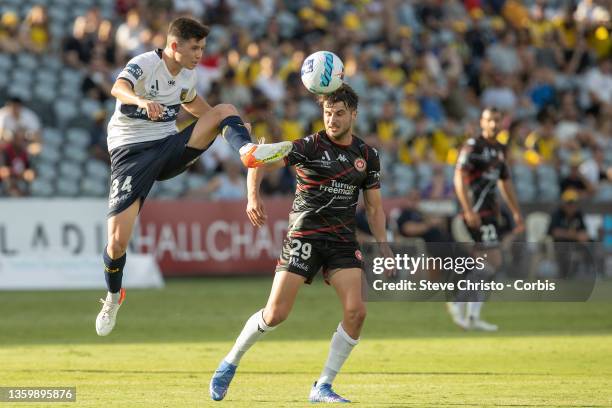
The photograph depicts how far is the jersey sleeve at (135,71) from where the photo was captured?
34.2ft

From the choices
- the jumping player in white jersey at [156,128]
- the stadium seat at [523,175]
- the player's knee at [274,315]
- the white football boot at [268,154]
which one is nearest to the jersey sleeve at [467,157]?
the jumping player in white jersey at [156,128]

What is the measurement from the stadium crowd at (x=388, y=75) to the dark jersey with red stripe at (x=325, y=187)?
11.3m

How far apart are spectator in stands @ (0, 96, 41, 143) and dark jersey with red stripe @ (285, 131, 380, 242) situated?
1228 cm

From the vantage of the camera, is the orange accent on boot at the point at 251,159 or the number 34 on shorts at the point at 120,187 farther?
the number 34 on shorts at the point at 120,187

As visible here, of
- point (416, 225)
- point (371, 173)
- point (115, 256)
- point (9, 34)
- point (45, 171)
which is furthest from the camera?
point (9, 34)

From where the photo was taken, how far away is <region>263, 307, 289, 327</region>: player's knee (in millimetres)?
9156

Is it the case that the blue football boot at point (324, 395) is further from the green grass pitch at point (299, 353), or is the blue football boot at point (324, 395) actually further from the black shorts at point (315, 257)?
the black shorts at point (315, 257)

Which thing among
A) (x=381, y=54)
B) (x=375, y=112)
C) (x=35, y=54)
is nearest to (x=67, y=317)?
(x=35, y=54)

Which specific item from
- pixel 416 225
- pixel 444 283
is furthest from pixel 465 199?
pixel 416 225

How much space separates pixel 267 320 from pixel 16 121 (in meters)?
12.7

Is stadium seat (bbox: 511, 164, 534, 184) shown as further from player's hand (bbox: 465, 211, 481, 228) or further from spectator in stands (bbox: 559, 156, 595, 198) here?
player's hand (bbox: 465, 211, 481, 228)

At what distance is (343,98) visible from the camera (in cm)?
923

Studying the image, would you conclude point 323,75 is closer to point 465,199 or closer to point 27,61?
point 465,199

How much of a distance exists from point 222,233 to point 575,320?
24.5 feet
